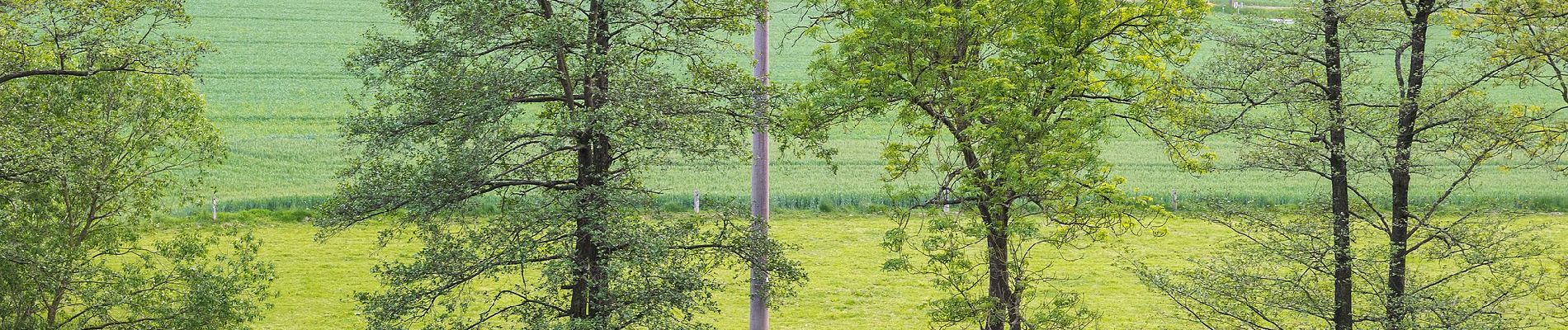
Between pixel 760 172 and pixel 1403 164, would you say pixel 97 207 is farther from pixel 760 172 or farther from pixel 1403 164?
pixel 1403 164

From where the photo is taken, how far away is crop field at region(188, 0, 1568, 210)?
2461cm

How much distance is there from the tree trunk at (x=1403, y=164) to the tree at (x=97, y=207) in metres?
9.94

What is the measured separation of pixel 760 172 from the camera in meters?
12.6

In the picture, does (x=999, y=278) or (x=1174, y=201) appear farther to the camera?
(x=1174, y=201)

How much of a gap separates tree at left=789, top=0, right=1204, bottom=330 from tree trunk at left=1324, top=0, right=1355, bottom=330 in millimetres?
1085

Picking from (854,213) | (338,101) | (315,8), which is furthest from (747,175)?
(315,8)

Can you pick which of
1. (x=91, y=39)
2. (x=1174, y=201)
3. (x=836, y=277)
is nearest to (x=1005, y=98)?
(x=91, y=39)

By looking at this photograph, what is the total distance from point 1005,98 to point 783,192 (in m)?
13.4

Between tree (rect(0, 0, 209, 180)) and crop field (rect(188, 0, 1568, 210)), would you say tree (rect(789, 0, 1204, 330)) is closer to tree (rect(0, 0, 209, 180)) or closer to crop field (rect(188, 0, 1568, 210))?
tree (rect(0, 0, 209, 180))

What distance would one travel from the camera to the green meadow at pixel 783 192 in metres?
17.8

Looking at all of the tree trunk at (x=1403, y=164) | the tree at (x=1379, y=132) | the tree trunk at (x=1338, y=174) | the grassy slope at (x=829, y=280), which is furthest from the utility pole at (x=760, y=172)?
the tree trunk at (x=1403, y=164)

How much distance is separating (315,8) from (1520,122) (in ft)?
129

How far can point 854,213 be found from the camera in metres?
24.0

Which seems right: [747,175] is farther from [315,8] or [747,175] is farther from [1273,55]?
[315,8]
